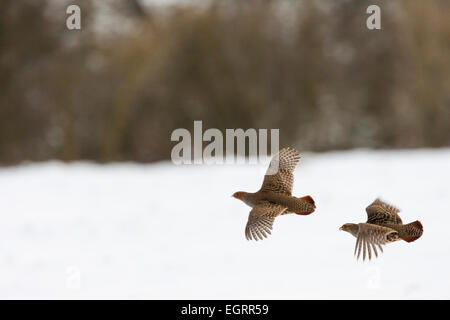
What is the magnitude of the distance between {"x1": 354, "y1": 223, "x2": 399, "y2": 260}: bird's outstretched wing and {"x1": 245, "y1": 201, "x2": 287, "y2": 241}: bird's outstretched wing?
12.5 inches

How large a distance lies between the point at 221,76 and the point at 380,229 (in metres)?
10.2

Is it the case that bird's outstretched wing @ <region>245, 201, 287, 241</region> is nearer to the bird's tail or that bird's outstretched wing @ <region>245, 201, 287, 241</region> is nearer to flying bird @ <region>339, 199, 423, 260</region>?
flying bird @ <region>339, 199, 423, 260</region>

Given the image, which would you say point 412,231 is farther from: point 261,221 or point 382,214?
point 261,221

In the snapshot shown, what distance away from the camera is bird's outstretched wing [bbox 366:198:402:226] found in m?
2.17

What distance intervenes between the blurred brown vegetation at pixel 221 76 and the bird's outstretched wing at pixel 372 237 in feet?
→ 30.9

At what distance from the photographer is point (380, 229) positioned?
6.86ft

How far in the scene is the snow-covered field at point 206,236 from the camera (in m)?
3.87

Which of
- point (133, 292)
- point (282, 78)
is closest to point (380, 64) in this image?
point (282, 78)

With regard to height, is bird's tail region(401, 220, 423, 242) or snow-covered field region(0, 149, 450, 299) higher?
bird's tail region(401, 220, 423, 242)

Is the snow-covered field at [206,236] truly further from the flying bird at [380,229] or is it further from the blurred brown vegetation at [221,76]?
the blurred brown vegetation at [221,76]

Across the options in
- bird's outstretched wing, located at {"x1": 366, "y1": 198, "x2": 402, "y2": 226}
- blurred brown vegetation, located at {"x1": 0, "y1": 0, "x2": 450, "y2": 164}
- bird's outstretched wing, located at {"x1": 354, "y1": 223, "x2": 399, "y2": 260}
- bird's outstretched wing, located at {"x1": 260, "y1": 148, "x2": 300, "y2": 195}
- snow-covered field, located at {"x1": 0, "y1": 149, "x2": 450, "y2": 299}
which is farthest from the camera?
blurred brown vegetation, located at {"x1": 0, "y1": 0, "x2": 450, "y2": 164}

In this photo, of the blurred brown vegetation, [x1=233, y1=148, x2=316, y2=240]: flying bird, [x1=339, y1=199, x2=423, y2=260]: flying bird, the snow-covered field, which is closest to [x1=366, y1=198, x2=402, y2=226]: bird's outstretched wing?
[x1=339, y1=199, x2=423, y2=260]: flying bird

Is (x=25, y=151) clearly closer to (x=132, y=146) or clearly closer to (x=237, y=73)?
(x=132, y=146)

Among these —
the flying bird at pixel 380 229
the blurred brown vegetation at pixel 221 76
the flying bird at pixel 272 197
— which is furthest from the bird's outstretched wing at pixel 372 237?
the blurred brown vegetation at pixel 221 76
